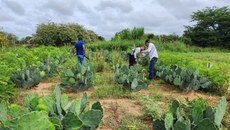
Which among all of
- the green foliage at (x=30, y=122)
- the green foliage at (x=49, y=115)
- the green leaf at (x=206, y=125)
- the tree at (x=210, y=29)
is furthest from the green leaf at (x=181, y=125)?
the tree at (x=210, y=29)

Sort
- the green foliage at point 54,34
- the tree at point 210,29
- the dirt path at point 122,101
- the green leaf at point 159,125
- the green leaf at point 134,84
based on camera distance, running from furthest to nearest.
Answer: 1. the tree at point 210,29
2. the green foliage at point 54,34
3. the green leaf at point 134,84
4. the dirt path at point 122,101
5. the green leaf at point 159,125

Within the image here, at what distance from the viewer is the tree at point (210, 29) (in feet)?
107

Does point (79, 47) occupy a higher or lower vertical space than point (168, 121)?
higher

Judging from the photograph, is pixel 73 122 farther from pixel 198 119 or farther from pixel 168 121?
pixel 198 119

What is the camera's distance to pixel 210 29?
34406 mm

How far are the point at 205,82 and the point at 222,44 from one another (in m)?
26.6

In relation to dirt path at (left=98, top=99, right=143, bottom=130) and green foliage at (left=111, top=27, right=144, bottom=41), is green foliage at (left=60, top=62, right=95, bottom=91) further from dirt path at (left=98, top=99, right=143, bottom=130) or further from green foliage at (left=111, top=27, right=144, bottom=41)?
green foliage at (left=111, top=27, right=144, bottom=41)

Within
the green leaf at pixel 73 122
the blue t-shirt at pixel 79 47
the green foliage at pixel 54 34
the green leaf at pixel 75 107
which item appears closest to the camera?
the green leaf at pixel 73 122

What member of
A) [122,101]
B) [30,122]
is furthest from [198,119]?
[122,101]

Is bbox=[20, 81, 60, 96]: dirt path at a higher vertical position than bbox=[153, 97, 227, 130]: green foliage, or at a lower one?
lower

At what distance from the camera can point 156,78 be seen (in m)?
9.68

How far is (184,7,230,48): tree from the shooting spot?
32531mm

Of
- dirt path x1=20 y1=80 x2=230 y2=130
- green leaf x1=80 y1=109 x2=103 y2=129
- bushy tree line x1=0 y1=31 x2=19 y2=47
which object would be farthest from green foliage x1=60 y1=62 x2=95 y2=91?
bushy tree line x1=0 y1=31 x2=19 y2=47

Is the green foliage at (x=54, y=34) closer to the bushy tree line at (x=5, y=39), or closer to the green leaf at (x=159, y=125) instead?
the bushy tree line at (x=5, y=39)
